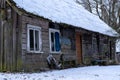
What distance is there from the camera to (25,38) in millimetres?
18266

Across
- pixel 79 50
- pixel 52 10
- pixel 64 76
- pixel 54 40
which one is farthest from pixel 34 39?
pixel 79 50

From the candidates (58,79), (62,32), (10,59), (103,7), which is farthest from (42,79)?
(103,7)

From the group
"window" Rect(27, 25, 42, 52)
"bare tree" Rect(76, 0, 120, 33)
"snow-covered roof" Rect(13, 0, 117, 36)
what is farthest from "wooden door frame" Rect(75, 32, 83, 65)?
"bare tree" Rect(76, 0, 120, 33)

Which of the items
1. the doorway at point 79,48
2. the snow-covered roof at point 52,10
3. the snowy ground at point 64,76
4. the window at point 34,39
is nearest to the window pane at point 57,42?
the snow-covered roof at point 52,10

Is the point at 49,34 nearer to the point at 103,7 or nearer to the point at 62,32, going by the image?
the point at 62,32

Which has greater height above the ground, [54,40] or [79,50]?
[54,40]

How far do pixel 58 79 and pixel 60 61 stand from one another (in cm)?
843

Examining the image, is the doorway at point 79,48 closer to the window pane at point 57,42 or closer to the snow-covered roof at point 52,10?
the snow-covered roof at point 52,10

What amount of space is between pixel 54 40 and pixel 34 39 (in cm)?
242

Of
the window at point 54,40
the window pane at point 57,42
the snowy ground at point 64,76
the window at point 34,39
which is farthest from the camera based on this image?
the window pane at point 57,42

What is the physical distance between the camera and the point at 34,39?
1917 centimetres

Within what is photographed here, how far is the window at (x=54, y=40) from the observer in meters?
21.0

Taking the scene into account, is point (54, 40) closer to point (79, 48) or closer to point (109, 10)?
point (79, 48)

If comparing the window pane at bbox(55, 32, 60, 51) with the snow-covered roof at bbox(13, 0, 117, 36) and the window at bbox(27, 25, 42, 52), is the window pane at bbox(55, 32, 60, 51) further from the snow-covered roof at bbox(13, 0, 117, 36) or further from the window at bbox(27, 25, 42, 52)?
the window at bbox(27, 25, 42, 52)
